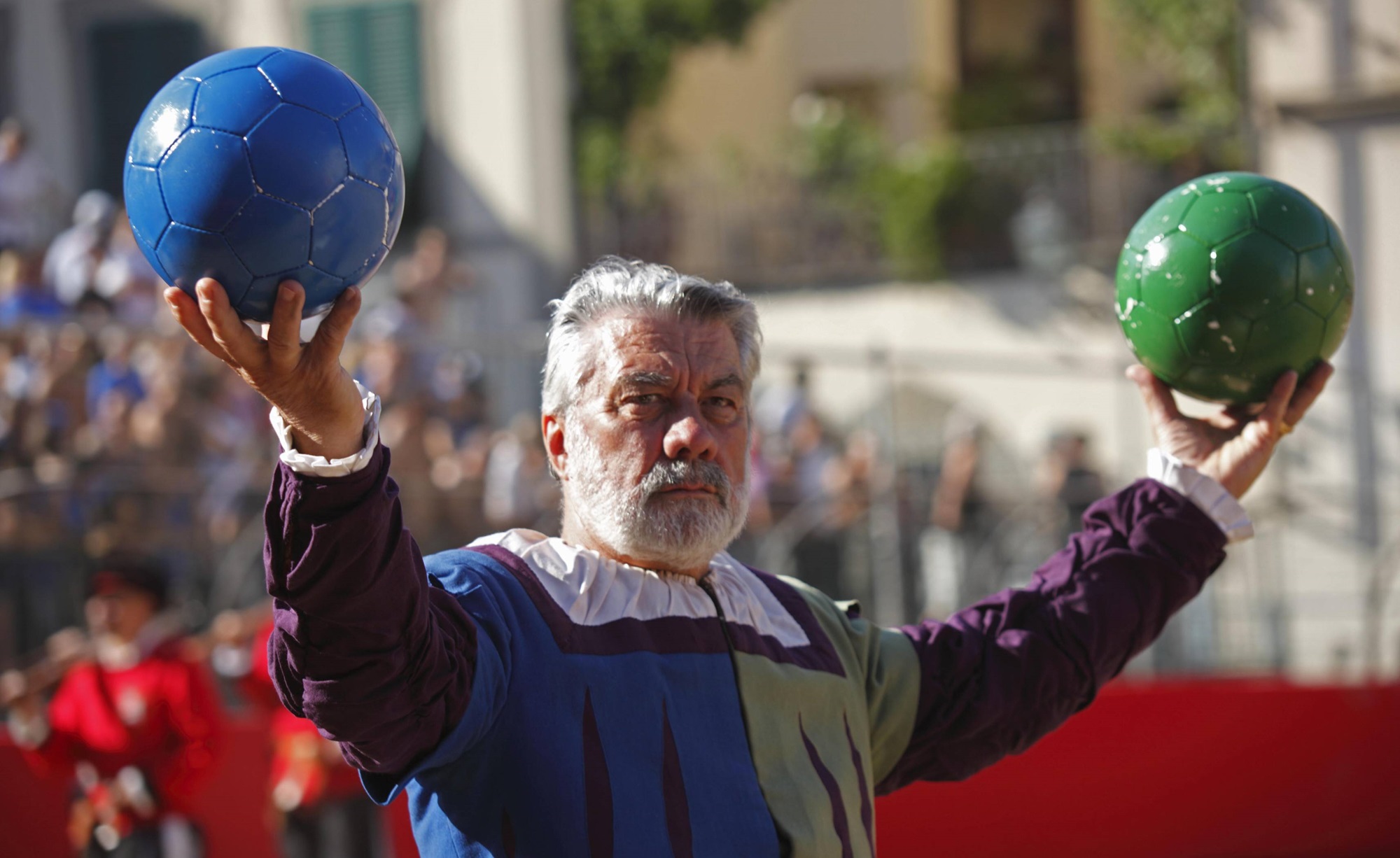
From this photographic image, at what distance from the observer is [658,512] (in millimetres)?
2732

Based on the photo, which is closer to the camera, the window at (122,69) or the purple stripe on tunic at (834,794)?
the purple stripe on tunic at (834,794)

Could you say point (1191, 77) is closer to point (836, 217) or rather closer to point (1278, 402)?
point (836, 217)

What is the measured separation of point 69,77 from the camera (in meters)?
14.9

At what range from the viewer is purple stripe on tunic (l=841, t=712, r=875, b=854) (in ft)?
9.45

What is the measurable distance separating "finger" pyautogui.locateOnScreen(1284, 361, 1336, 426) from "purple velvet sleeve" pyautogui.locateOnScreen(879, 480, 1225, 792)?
1.06 feet

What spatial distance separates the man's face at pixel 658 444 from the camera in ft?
8.99

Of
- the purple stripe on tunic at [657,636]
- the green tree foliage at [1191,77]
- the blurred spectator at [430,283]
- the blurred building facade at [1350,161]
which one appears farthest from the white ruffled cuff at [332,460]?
the green tree foliage at [1191,77]

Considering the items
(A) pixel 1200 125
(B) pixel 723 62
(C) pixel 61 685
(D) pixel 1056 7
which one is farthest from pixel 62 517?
(D) pixel 1056 7

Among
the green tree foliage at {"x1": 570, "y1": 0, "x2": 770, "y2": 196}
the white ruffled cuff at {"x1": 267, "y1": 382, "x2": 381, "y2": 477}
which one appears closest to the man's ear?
the white ruffled cuff at {"x1": 267, "y1": 382, "x2": 381, "y2": 477}

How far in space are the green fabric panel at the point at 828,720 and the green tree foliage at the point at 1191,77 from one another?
11.0 metres

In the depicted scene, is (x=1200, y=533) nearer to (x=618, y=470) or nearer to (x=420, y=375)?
(x=618, y=470)

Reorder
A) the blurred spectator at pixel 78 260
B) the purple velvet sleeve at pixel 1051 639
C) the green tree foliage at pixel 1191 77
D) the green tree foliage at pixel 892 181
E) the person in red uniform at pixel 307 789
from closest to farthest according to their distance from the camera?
the purple velvet sleeve at pixel 1051 639, the person in red uniform at pixel 307 789, the blurred spectator at pixel 78 260, the green tree foliage at pixel 1191 77, the green tree foliage at pixel 892 181

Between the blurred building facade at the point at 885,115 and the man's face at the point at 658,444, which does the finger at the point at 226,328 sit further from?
the blurred building facade at the point at 885,115

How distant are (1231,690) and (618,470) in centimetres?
640
